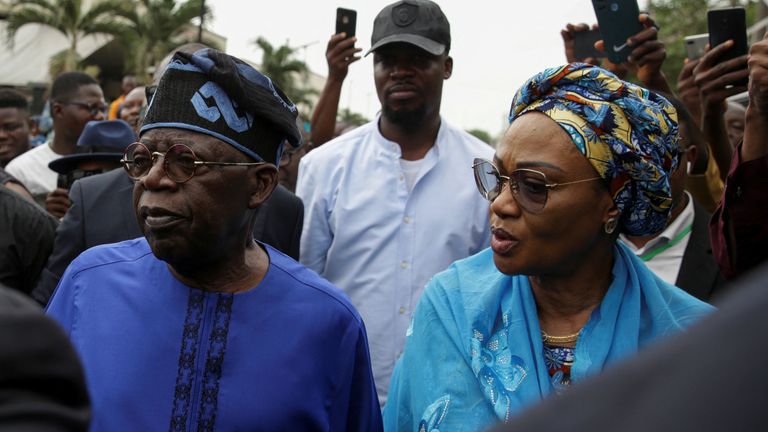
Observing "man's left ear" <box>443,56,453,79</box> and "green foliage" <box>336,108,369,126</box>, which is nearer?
"man's left ear" <box>443,56,453,79</box>

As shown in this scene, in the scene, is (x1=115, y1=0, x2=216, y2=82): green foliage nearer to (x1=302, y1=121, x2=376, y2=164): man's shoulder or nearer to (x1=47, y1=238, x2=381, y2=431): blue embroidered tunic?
(x1=302, y1=121, x2=376, y2=164): man's shoulder

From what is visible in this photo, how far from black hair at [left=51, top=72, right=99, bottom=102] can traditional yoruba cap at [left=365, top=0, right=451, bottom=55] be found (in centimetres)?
333

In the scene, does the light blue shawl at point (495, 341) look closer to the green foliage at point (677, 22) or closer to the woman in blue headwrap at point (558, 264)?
the woman in blue headwrap at point (558, 264)

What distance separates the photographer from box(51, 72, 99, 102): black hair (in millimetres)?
7039

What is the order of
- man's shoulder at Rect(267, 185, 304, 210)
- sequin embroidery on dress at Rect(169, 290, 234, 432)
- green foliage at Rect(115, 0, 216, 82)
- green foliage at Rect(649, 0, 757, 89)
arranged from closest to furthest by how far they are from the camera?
1. sequin embroidery on dress at Rect(169, 290, 234, 432)
2. man's shoulder at Rect(267, 185, 304, 210)
3. green foliage at Rect(649, 0, 757, 89)
4. green foliage at Rect(115, 0, 216, 82)

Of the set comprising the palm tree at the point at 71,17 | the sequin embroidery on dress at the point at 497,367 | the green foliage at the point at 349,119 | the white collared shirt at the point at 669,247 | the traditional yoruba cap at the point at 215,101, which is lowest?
the green foliage at the point at 349,119

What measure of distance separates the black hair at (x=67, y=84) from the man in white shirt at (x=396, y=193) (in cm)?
322

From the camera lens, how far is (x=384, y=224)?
4434 millimetres

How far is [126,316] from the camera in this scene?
2594 millimetres

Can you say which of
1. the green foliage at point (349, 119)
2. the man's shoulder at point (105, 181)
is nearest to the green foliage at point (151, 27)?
the green foliage at point (349, 119)

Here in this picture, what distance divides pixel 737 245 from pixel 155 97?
193 centimetres

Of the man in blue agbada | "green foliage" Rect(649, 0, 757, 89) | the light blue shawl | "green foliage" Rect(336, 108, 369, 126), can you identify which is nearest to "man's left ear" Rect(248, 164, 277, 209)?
the man in blue agbada

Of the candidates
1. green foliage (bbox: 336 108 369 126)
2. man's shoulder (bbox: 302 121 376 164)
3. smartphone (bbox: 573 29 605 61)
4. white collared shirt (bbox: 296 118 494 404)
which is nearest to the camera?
white collared shirt (bbox: 296 118 494 404)

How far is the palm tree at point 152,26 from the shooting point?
31.7 meters
